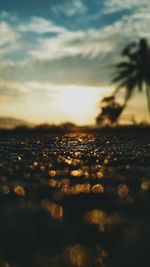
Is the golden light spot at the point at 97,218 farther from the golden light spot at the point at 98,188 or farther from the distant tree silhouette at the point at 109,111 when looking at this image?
the distant tree silhouette at the point at 109,111

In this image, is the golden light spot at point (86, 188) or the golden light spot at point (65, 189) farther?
the golden light spot at point (86, 188)

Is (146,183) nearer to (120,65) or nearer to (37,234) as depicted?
(37,234)

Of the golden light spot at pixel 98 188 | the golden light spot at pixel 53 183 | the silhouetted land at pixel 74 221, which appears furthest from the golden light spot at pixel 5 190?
the golden light spot at pixel 98 188

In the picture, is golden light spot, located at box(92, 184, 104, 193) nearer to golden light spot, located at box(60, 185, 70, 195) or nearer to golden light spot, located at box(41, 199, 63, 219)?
golden light spot, located at box(60, 185, 70, 195)

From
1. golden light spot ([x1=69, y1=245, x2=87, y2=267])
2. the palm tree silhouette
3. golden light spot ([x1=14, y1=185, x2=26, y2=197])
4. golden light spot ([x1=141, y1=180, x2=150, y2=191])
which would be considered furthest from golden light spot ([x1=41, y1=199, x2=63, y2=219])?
the palm tree silhouette

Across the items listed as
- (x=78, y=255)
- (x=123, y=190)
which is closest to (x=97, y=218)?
(x=78, y=255)

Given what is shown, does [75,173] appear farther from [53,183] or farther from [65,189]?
[65,189]

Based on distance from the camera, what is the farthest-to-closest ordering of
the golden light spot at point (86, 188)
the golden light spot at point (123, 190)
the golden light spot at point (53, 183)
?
the golden light spot at point (53, 183), the golden light spot at point (86, 188), the golden light spot at point (123, 190)
